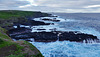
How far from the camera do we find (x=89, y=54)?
65.1 ft

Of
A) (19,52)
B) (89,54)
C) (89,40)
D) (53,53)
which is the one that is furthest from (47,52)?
(89,40)

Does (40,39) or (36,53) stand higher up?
(36,53)

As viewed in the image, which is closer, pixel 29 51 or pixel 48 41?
pixel 29 51

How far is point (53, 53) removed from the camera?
20484 mm

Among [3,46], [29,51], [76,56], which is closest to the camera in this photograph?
[29,51]

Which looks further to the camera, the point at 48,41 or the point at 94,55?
the point at 48,41

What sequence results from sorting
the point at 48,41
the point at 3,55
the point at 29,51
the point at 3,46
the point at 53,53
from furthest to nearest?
the point at 48,41, the point at 53,53, the point at 3,46, the point at 29,51, the point at 3,55

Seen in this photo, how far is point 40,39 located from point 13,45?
54.4ft

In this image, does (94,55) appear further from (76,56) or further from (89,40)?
(89,40)

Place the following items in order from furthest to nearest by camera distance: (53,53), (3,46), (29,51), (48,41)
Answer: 1. (48,41)
2. (53,53)
3. (3,46)
4. (29,51)

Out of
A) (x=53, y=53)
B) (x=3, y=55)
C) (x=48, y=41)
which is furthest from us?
(x=48, y=41)

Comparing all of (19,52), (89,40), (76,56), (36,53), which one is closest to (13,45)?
(19,52)

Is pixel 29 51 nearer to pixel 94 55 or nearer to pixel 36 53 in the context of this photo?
pixel 36 53

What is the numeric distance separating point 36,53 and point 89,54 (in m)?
12.6
